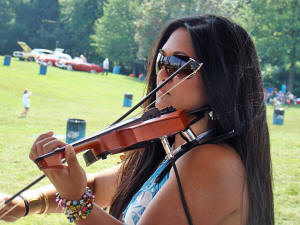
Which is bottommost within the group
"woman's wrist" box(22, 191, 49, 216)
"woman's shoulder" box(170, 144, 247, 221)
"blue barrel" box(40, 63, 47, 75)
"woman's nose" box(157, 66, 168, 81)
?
"blue barrel" box(40, 63, 47, 75)

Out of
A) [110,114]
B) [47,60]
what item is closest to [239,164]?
[110,114]

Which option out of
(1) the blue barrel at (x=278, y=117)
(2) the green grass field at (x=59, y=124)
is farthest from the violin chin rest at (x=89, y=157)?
(1) the blue barrel at (x=278, y=117)

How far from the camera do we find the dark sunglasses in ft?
5.62

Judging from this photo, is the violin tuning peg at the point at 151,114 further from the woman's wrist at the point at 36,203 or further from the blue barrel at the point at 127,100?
the blue barrel at the point at 127,100

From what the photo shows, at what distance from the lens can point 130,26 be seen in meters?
48.4

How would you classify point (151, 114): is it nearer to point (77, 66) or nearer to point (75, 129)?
point (75, 129)

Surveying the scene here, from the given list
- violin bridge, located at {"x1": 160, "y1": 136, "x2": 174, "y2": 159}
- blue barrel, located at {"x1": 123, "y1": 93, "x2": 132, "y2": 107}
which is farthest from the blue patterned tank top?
blue barrel, located at {"x1": 123, "y1": 93, "x2": 132, "y2": 107}

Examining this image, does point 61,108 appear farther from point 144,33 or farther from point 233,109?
point 144,33

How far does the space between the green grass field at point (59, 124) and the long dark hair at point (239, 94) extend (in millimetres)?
683

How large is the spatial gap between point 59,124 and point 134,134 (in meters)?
11.6

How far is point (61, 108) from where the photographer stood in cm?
1748

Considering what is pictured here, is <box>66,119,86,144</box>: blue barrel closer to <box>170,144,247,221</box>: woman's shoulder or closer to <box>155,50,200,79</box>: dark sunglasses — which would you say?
<box>155,50,200,79</box>: dark sunglasses

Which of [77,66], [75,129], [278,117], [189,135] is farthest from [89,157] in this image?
[77,66]

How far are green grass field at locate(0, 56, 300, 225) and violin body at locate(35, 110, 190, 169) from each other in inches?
24.3
